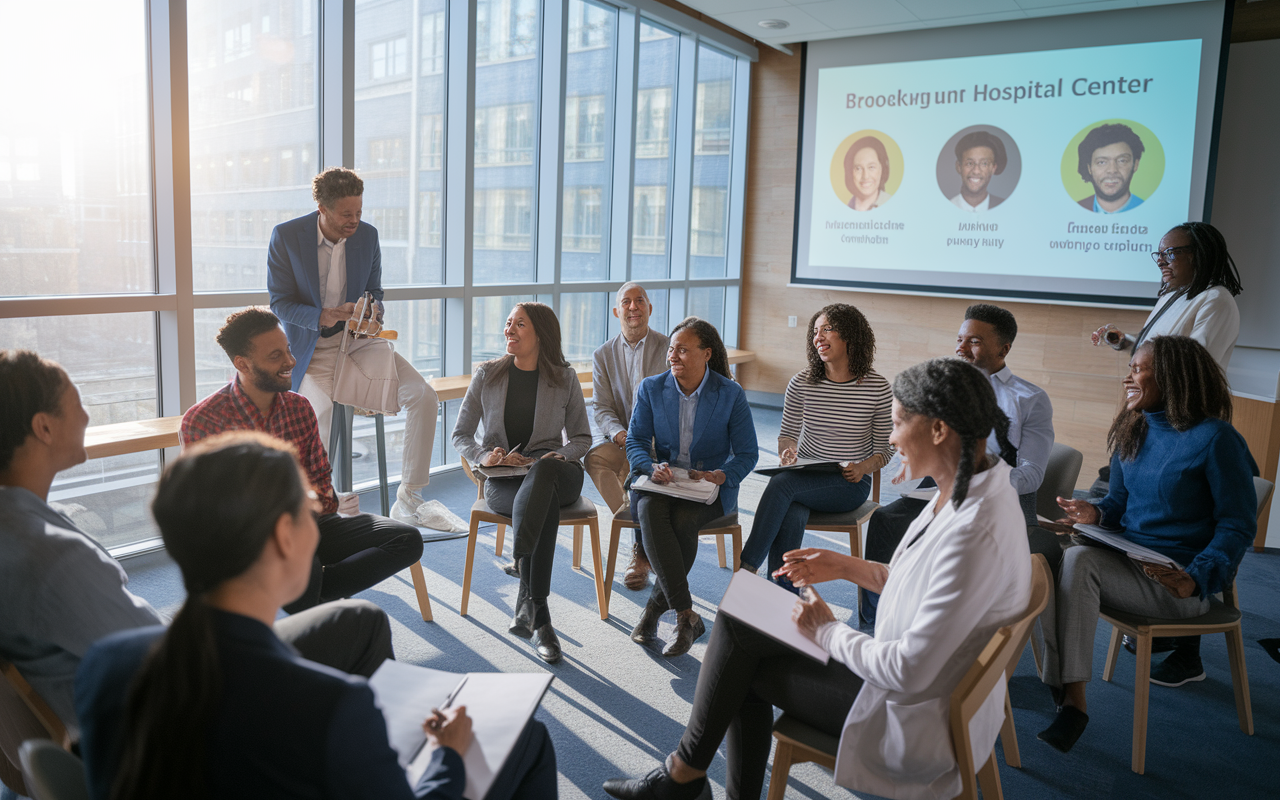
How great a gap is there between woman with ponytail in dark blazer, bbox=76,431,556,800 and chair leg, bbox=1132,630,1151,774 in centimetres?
216

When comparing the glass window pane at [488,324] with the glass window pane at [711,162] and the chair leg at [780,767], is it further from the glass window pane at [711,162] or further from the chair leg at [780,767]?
the chair leg at [780,767]

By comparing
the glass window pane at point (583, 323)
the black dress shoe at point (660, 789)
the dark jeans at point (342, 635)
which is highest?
the glass window pane at point (583, 323)

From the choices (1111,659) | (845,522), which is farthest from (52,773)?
(1111,659)

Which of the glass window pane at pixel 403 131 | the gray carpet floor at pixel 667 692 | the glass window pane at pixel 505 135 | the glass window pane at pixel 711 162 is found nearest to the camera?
the gray carpet floor at pixel 667 692

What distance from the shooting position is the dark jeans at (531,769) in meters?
1.45

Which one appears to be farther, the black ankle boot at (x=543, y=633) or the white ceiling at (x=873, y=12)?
the white ceiling at (x=873, y=12)

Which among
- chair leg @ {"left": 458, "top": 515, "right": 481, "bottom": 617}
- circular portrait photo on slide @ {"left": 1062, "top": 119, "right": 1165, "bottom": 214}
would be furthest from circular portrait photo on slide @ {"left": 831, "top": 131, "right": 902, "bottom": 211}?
chair leg @ {"left": 458, "top": 515, "right": 481, "bottom": 617}

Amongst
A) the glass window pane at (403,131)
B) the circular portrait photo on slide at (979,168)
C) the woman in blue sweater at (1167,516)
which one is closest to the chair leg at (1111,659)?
the woman in blue sweater at (1167,516)

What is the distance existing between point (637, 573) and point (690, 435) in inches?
27.7

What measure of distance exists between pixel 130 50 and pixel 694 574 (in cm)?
336

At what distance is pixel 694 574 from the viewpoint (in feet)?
12.6

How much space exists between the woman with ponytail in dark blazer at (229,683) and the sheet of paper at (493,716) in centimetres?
20

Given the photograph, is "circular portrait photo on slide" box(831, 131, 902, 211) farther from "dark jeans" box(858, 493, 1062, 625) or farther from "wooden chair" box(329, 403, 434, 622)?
"wooden chair" box(329, 403, 434, 622)

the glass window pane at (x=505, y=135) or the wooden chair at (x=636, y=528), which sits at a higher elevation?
the glass window pane at (x=505, y=135)
